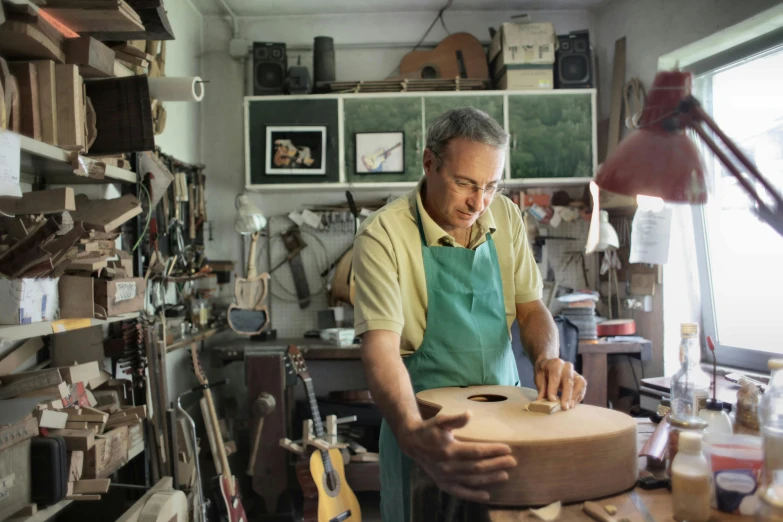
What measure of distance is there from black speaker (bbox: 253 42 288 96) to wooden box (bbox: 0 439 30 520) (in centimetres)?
286

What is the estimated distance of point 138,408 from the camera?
86.7 inches

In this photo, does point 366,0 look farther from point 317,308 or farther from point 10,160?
point 10,160

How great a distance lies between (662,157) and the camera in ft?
2.78

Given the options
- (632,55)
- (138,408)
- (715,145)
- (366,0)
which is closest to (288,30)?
(366,0)

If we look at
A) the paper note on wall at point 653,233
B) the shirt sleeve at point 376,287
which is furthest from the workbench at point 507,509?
the paper note on wall at point 653,233

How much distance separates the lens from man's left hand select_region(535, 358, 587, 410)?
4.03ft

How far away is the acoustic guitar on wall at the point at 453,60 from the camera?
4.06 m

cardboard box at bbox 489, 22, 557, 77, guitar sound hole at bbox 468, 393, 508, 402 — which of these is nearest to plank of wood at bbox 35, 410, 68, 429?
guitar sound hole at bbox 468, 393, 508, 402

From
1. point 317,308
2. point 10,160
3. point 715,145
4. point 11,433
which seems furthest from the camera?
point 317,308

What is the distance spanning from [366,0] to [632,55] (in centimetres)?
179

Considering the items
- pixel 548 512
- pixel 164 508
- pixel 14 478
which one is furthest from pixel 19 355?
pixel 548 512

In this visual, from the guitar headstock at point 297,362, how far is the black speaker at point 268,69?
177 cm

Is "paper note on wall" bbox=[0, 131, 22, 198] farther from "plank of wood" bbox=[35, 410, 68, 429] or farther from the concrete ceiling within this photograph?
the concrete ceiling

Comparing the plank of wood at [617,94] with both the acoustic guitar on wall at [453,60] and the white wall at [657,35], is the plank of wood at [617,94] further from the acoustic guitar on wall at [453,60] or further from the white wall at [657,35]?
the acoustic guitar on wall at [453,60]
